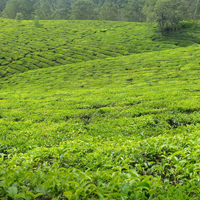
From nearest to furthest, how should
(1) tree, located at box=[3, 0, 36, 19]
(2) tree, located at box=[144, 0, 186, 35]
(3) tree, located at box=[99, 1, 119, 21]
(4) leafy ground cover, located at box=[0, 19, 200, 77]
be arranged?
(4) leafy ground cover, located at box=[0, 19, 200, 77] → (2) tree, located at box=[144, 0, 186, 35] → (1) tree, located at box=[3, 0, 36, 19] → (3) tree, located at box=[99, 1, 119, 21]

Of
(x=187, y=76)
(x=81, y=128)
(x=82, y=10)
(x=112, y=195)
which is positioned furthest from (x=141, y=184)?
(x=82, y=10)

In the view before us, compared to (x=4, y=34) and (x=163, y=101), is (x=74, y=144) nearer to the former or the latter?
(x=163, y=101)

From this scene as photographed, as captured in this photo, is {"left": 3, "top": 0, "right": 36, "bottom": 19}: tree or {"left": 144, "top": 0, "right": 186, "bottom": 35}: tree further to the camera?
{"left": 3, "top": 0, "right": 36, "bottom": 19}: tree

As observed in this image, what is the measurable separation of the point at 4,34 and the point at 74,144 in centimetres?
5690

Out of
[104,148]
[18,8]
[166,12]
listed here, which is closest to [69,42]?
[166,12]

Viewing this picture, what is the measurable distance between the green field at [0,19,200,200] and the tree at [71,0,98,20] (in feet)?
209

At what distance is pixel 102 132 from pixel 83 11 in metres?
97.0

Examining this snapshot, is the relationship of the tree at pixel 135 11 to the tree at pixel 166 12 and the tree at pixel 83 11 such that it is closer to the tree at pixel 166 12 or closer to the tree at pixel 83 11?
the tree at pixel 83 11

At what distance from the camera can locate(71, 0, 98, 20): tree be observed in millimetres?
89750

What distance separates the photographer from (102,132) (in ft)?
30.0

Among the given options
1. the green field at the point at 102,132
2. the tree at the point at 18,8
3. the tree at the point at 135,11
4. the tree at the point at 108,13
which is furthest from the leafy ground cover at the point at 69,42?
the tree at the point at 108,13

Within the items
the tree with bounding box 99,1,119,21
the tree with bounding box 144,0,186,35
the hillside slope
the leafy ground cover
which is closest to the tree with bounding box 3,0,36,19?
the leafy ground cover

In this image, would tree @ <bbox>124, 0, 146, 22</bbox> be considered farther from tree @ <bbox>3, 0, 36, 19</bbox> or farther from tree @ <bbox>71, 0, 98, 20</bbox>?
tree @ <bbox>3, 0, 36, 19</bbox>

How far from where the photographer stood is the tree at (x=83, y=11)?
3533 inches
